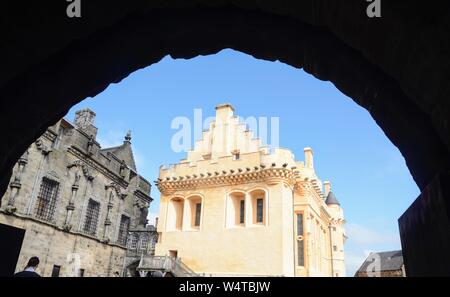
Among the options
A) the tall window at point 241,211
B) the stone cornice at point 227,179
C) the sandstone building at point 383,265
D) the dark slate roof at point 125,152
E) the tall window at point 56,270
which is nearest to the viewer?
the tall window at point 56,270

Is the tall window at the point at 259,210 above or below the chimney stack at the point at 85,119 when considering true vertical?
below

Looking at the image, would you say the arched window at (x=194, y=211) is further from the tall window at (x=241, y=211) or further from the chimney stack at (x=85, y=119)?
the chimney stack at (x=85, y=119)

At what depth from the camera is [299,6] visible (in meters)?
2.33

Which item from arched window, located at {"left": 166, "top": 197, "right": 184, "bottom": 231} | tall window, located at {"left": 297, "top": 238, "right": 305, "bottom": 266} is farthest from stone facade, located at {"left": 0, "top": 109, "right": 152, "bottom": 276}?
tall window, located at {"left": 297, "top": 238, "right": 305, "bottom": 266}

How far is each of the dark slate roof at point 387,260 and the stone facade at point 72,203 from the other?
3129 centimetres

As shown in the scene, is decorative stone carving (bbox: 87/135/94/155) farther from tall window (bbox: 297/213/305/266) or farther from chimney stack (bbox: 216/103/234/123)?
tall window (bbox: 297/213/305/266)

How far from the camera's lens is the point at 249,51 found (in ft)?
10.7

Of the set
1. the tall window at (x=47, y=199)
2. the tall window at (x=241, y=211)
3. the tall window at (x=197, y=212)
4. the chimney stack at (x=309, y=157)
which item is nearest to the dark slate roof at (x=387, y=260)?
the chimney stack at (x=309, y=157)

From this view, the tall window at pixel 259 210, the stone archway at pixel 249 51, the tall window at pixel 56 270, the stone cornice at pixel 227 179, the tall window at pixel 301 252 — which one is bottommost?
the tall window at pixel 56 270

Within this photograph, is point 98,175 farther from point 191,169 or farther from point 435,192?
point 435,192

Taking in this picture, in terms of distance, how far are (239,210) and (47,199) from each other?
46.1 ft

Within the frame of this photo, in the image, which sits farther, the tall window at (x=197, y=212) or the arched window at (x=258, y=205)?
the tall window at (x=197, y=212)

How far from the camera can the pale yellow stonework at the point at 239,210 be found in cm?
2320
